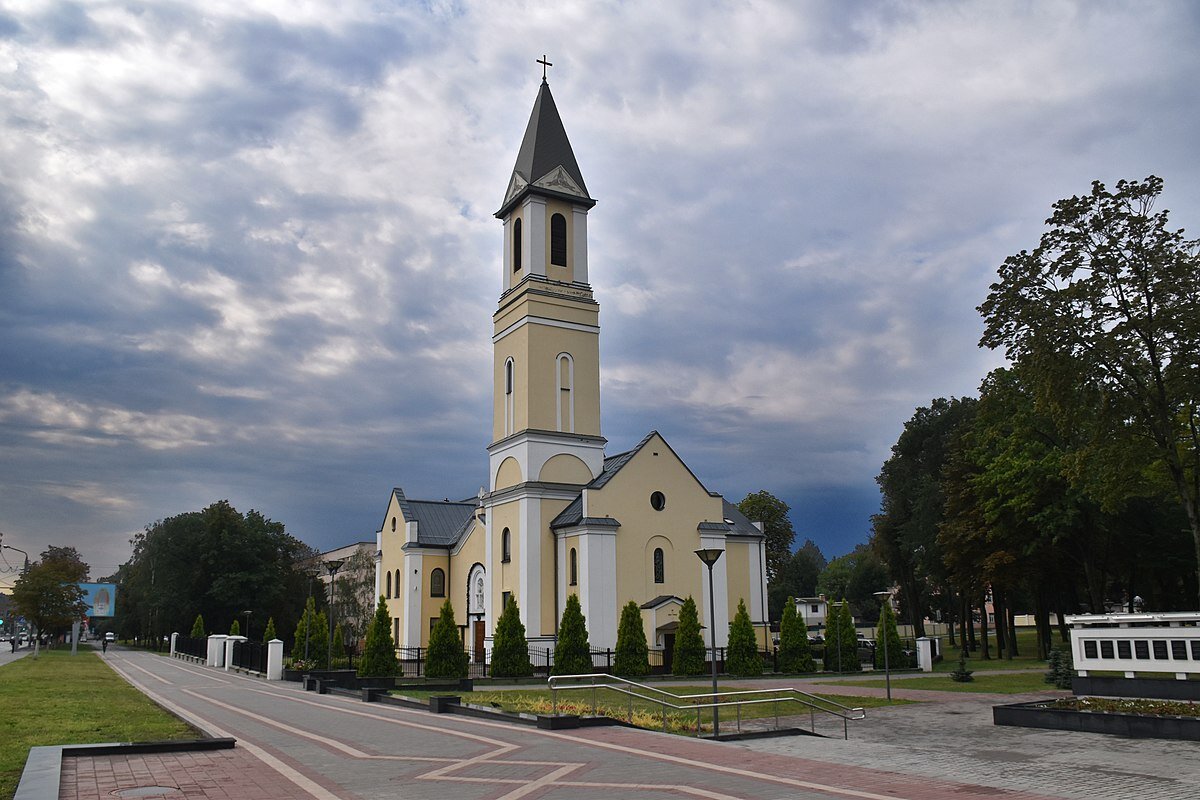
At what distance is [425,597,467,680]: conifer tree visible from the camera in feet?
115

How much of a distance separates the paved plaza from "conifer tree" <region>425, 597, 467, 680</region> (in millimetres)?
16081

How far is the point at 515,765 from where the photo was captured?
12633 mm

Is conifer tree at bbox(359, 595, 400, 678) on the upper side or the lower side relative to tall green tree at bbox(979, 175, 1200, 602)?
lower

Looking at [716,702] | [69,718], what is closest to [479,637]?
[69,718]

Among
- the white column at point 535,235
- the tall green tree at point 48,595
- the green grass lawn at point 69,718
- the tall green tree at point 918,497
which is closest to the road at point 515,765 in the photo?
the green grass lawn at point 69,718

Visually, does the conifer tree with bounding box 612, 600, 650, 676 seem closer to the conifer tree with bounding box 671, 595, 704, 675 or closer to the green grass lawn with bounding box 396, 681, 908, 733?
the conifer tree with bounding box 671, 595, 704, 675

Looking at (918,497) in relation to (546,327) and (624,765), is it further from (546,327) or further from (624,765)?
(624,765)

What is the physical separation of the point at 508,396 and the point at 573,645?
13.1m

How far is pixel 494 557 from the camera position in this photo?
4262 cm

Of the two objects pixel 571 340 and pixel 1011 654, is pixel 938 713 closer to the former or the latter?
pixel 571 340

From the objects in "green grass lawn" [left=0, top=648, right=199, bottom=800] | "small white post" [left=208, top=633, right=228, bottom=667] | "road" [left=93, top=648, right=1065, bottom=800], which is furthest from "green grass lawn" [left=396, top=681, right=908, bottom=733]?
"small white post" [left=208, top=633, right=228, bottom=667]

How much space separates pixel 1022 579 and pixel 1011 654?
806 centimetres

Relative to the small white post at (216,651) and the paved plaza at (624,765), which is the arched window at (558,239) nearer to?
the small white post at (216,651)

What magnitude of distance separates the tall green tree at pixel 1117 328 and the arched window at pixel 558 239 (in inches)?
935
